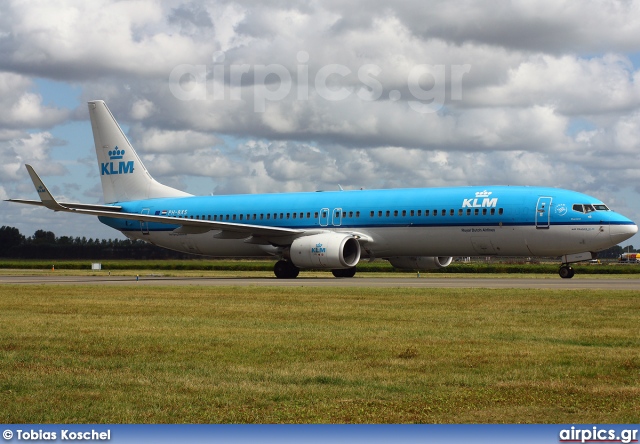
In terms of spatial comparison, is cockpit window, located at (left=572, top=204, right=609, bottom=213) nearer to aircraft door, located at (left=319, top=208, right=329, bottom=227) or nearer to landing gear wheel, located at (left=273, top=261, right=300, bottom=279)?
aircraft door, located at (left=319, top=208, right=329, bottom=227)

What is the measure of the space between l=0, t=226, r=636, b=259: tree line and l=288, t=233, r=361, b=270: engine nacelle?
2417cm

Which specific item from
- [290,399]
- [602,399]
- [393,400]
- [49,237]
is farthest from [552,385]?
[49,237]

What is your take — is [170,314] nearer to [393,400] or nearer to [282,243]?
[393,400]

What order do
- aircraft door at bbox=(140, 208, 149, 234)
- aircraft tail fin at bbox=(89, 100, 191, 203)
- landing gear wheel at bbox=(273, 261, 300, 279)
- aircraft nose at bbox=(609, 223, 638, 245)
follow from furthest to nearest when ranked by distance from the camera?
aircraft tail fin at bbox=(89, 100, 191, 203) < aircraft door at bbox=(140, 208, 149, 234) < landing gear wheel at bbox=(273, 261, 300, 279) < aircraft nose at bbox=(609, 223, 638, 245)

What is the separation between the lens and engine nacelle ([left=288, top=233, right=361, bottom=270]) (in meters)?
36.0

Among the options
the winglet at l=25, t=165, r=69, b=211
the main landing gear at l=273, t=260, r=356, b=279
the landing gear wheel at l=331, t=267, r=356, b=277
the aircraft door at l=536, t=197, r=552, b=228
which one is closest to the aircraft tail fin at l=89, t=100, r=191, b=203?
the winglet at l=25, t=165, r=69, b=211

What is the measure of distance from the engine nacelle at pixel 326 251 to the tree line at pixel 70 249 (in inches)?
951

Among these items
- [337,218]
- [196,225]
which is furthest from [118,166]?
[337,218]

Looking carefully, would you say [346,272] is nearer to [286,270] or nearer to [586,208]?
[286,270]

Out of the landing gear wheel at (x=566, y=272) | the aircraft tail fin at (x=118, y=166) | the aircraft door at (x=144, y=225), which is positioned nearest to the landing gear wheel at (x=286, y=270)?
the aircraft door at (x=144, y=225)

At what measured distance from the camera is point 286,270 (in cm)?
3966

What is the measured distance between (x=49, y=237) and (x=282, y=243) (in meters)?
37.9

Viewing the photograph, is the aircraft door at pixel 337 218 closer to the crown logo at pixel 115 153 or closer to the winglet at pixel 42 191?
the winglet at pixel 42 191

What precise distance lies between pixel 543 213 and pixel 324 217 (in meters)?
10.4
